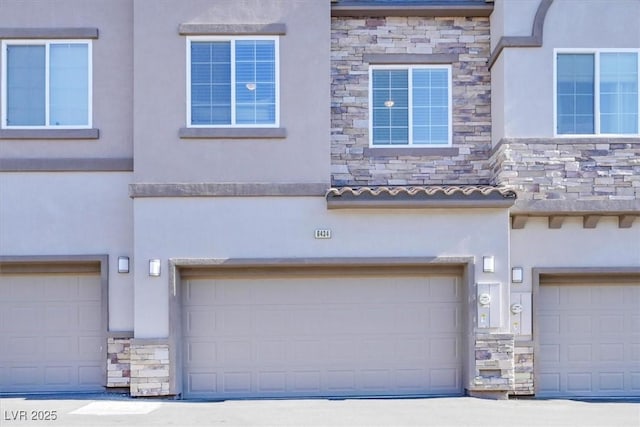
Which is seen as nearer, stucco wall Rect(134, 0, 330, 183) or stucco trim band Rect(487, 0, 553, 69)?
stucco wall Rect(134, 0, 330, 183)

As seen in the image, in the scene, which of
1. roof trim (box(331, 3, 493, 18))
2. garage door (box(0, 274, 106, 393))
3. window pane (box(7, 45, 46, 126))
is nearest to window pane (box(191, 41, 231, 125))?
roof trim (box(331, 3, 493, 18))

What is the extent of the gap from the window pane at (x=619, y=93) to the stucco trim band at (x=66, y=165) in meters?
7.75

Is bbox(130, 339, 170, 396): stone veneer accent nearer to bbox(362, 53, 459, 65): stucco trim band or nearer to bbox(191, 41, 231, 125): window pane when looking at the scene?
bbox(191, 41, 231, 125): window pane

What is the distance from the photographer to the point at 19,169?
449 inches

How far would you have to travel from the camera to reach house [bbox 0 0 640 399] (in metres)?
10.9

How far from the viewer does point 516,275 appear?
11.3m

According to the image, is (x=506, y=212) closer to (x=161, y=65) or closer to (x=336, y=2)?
(x=336, y=2)

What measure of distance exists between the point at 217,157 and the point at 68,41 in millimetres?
3278

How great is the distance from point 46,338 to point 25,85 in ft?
13.8

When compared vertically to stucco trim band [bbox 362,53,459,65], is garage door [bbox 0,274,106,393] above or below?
below

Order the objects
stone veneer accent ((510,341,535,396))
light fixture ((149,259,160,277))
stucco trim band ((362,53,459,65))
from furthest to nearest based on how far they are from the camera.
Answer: stucco trim band ((362,53,459,65)), stone veneer accent ((510,341,535,396)), light fixture ((149,259,160,277))

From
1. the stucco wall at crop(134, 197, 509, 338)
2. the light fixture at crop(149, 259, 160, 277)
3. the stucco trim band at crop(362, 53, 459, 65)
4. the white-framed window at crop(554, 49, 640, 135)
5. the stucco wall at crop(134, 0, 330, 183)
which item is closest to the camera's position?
the light fixture at crop(149, 259, 160, 277)

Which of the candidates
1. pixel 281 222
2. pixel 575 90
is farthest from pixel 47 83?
pixel 575 90

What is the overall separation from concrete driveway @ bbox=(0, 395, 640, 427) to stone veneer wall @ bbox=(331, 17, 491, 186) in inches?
145
